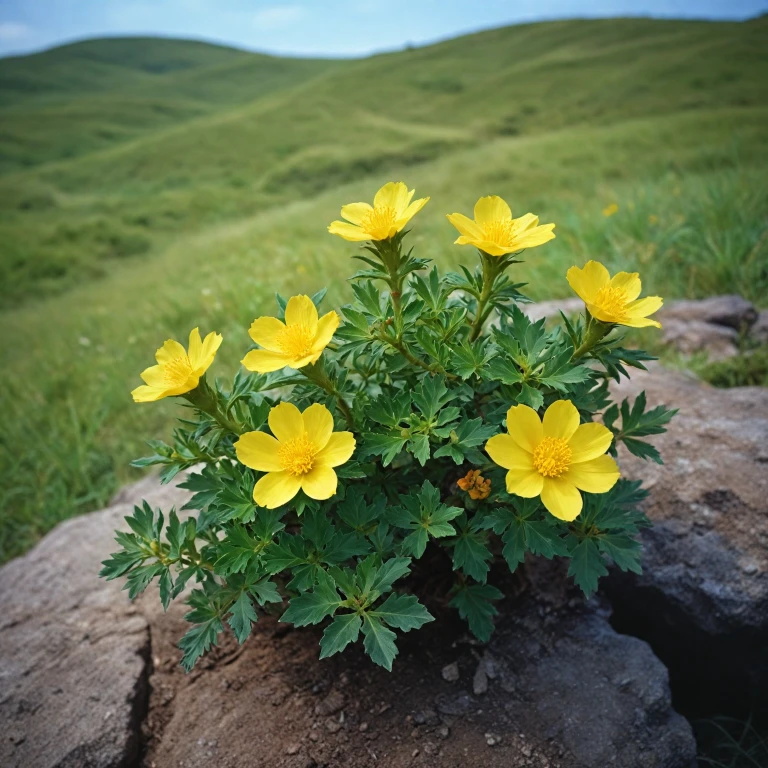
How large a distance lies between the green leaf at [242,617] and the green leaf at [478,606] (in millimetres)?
555

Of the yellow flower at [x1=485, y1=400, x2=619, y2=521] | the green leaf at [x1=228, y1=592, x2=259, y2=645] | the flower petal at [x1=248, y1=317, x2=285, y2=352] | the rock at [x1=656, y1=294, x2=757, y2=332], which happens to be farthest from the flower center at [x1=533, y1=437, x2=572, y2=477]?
the rock at [x1=656, y1=294, x2=757, y2=332]

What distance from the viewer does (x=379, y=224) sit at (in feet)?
4.32

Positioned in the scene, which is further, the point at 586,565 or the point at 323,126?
the point at 323,126

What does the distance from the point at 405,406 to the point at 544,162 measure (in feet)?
34.9

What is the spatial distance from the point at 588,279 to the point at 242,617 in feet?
3.71

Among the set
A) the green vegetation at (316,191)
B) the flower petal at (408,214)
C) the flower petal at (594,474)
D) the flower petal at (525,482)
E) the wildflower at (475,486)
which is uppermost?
the flower petal at (408,214)

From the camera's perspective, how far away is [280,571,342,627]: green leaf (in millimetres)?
1333

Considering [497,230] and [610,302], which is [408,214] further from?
[610,302]

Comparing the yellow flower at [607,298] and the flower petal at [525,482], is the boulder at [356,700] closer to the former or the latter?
the flower petal at [525,482]

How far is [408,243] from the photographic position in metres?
6.48

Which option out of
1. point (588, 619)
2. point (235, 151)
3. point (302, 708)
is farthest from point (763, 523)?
point (235, 151)

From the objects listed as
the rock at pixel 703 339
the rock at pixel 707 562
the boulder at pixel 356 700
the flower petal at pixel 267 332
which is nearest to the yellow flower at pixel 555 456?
the flower petal at pixel 267 332

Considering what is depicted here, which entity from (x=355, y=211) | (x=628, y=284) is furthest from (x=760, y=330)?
(x=355, y=211)

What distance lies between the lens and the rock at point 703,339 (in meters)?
3.41
